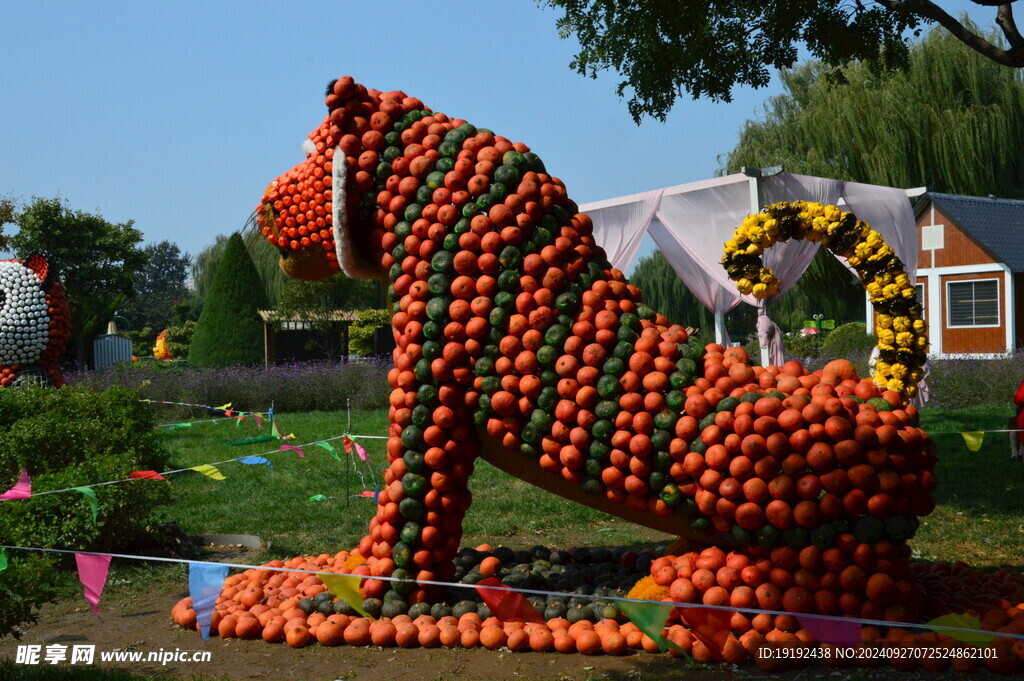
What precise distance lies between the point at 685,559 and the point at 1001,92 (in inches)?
896

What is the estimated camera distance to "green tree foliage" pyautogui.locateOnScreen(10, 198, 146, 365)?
24.4 meters

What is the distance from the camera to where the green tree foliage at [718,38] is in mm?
7871

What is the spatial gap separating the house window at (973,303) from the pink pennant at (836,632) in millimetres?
19985

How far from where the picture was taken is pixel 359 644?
4172mm

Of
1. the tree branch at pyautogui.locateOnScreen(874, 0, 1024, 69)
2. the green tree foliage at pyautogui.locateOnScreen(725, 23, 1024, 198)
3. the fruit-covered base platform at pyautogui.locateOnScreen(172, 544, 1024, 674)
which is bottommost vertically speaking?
the fruit-covered base platform at pyautogui.locateOnScreen(172, 544, 1024, 674)

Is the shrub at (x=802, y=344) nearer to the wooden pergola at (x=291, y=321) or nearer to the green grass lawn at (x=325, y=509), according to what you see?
the wooden pergola at (x=291, y=321)

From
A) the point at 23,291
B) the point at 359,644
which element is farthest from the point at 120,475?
the point at 23,291

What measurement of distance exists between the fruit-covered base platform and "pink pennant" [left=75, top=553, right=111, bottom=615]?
70cm

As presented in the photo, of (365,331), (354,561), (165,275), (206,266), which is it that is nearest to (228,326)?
(365,331)

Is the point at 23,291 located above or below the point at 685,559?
above

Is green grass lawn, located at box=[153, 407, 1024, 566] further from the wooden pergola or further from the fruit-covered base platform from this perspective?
the wooden pergola

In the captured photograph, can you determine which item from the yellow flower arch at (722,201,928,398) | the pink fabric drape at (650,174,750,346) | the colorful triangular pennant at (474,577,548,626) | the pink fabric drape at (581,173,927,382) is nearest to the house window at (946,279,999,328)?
the pink fabric drape at (581,173,927,382)

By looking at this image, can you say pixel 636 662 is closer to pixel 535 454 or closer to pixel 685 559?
pixel 685 559

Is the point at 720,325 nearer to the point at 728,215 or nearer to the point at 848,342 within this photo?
the point at 728,215
